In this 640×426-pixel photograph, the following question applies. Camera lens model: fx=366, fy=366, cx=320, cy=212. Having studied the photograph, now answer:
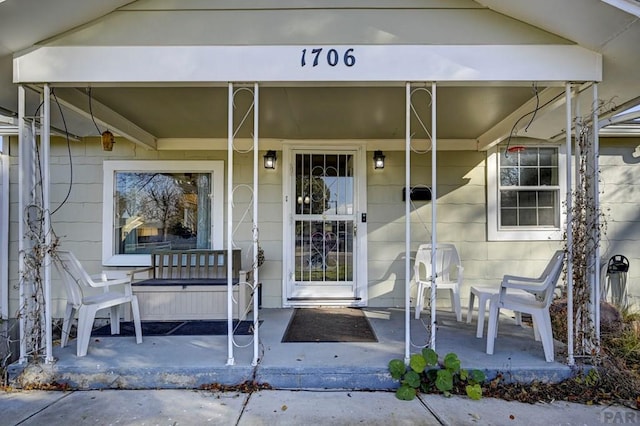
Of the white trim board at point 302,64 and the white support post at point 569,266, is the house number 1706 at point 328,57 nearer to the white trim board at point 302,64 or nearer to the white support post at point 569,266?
the white trim board at point 302,64

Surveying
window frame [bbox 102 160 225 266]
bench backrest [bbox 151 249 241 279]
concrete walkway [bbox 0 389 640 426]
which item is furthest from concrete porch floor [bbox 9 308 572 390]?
window frame [bbox 102 160 225 266]

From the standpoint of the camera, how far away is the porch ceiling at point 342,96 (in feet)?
8.38

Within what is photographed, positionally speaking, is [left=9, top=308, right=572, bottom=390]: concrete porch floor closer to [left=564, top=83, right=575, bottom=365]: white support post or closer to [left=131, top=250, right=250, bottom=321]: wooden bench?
[left=564, top=83, right=575, bottom=365]: white support post

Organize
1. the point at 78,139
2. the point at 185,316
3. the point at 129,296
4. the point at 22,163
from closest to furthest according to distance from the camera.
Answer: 1. the point at 22,163
2. the point at 129,296
3. the point at 185,316
4. the point at 78,139

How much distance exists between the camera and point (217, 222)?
4.89 metres

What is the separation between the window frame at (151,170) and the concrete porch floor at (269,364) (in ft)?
5.67

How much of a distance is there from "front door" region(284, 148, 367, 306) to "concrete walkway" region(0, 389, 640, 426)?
231cm

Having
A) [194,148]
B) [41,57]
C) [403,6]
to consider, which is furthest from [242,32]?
[194,148]

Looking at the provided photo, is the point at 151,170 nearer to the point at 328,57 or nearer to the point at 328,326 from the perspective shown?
the point at 328,326

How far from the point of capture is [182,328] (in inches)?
150

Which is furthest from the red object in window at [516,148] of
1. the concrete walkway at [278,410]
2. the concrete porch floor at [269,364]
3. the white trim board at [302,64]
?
the concrete walkway at [278,410]

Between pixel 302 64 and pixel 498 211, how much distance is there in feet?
11.5

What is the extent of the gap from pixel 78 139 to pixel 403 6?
4.38 meters

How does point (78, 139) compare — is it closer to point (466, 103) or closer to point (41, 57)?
point (41, 57)
